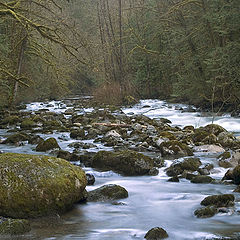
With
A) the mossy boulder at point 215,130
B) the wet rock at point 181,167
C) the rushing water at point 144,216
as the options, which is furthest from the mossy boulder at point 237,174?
the mossy boulder at point 215,130

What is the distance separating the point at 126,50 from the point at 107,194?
80.8 feet

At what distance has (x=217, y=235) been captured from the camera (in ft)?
11.9

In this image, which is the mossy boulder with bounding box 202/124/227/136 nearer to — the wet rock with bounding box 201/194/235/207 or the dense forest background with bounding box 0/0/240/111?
the dense forest background with bounding box 0/0/240/111

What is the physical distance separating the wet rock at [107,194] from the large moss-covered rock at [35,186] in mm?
323

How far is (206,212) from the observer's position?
13.9 ft

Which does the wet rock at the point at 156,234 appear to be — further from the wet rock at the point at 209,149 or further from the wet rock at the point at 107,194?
the wet rock at the point at 209,149

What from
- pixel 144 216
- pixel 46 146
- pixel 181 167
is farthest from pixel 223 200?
pixel 46 146

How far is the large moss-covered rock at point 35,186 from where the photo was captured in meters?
4.01

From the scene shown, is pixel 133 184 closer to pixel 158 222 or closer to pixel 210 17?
pixel 158 222

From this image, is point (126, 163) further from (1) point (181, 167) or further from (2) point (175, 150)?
(2) point (175, 150)

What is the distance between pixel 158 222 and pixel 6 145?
621cm

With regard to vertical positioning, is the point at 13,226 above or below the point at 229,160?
above

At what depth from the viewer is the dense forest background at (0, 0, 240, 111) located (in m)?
10.4

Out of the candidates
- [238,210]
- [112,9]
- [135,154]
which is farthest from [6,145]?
[112,9]
